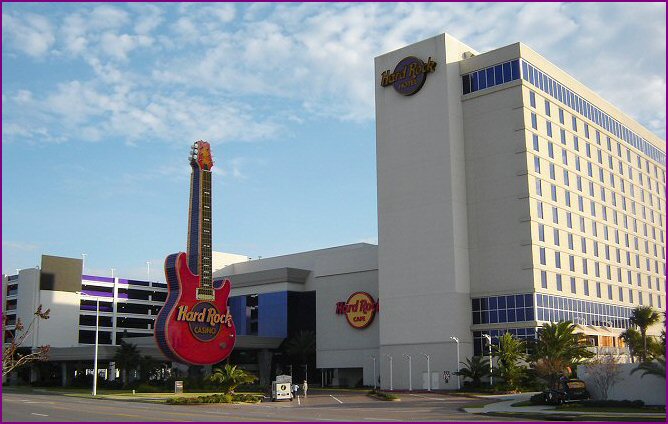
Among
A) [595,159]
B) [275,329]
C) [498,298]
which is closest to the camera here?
[498,298]

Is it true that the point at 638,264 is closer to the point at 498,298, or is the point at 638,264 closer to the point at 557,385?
the point at 498,298

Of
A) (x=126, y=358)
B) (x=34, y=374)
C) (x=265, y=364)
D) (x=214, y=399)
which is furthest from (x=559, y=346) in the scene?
(x=34, y=374)

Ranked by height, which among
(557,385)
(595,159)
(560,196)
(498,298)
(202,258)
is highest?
(595,159)

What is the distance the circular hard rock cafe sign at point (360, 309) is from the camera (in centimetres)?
9331

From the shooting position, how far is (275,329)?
10625 centimetres

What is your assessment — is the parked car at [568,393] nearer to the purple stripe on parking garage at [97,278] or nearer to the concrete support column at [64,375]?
the concrete support column at [64,375]

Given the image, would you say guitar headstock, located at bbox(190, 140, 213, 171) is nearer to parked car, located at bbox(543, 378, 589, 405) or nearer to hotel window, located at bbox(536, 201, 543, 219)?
hotel window, located at bbox(536, 201, 543, 219)

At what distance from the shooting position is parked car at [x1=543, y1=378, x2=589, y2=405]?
48.1 m

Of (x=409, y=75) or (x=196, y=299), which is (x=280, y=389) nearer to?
(x=196, y=299)

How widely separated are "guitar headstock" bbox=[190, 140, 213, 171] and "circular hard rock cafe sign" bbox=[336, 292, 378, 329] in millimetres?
26051

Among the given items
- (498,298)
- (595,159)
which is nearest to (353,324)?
(498,298)

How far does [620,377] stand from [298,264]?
70.4 metres

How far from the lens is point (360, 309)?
9481 cm

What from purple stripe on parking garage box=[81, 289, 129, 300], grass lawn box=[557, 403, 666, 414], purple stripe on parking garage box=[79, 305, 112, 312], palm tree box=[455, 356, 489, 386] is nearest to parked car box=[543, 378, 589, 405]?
grass lawn box=[557, 403, 666, 414]
